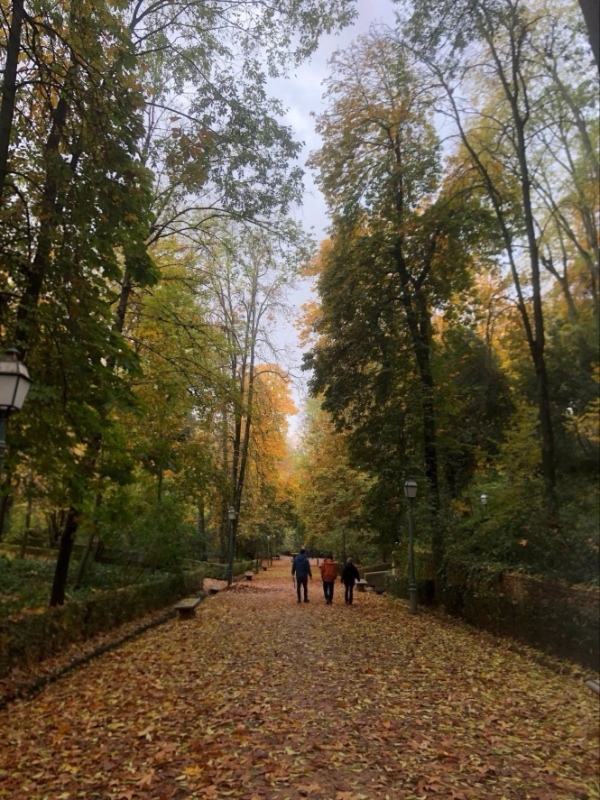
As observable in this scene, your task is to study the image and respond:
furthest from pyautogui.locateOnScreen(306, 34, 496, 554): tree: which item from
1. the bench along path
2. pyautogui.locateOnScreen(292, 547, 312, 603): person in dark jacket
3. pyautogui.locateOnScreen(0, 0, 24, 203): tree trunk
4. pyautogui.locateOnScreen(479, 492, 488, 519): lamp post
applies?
pyautogui.locateOnScreen(0, 0, 24, 203): tree trunk

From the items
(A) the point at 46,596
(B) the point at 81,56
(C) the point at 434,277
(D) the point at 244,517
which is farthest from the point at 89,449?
(D) the point at 244,517

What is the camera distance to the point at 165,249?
49.8 feet

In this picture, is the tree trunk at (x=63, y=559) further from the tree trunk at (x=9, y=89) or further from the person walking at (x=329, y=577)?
the person walking at (x=329, y=577)

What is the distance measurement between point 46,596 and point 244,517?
61.4 ft

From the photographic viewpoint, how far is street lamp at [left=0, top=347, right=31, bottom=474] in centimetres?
510

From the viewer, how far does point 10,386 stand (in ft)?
16.8

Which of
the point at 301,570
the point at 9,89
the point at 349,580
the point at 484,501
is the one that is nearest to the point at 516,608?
the point at 484,501

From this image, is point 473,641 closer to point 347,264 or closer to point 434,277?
point 434,277

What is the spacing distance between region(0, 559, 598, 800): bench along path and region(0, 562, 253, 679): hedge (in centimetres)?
71

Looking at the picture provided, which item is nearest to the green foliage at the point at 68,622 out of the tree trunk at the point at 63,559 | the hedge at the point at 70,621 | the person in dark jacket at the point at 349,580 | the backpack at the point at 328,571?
the hedge at the point at 70,621

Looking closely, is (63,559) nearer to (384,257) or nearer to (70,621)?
(70,621)

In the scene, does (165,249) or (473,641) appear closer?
(473,641)

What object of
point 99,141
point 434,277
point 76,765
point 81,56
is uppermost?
point 434,277

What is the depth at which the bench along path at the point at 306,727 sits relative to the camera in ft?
13.0
